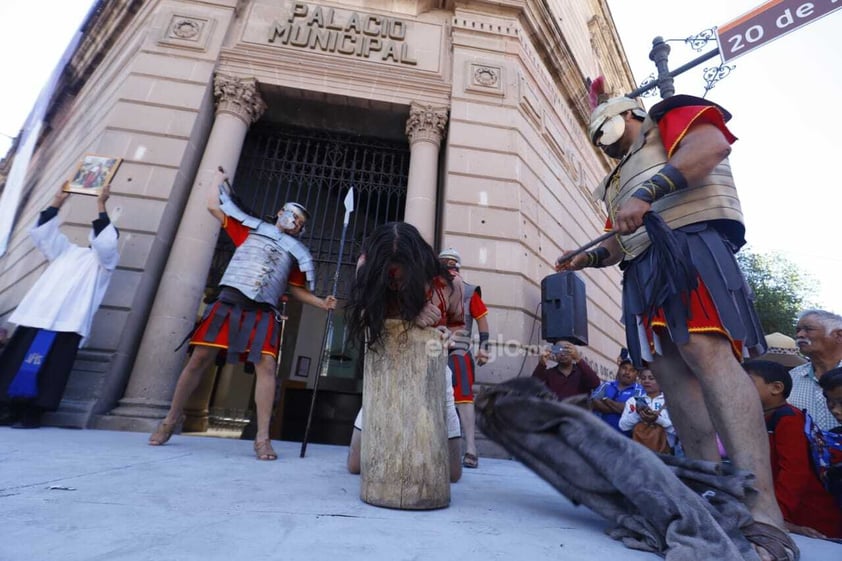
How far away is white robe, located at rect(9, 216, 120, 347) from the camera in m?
4.38

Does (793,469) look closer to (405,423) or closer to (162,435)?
(405,423)

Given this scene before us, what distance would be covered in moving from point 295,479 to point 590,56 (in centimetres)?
1397

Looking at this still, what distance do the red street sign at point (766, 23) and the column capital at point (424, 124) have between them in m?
3.86

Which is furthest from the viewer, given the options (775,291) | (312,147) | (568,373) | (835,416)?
(775,291)

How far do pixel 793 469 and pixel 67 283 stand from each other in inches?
263

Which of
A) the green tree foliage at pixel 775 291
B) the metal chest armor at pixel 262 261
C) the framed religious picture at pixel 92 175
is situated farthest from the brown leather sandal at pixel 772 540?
the green tree foliage at pixel 775 291

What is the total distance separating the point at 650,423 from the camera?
13.1 ft

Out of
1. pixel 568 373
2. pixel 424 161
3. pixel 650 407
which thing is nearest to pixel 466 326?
pixel 568 373

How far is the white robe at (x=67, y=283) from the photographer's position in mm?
4375

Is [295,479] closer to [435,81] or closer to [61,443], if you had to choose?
[61,443]

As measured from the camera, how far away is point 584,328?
19.4 feet

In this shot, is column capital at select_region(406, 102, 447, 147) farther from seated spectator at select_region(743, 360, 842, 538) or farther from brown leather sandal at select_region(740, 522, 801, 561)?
brown leather sandal at select_region(740, 522, 801, 561)

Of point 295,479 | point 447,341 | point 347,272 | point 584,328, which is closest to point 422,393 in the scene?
point 447,341

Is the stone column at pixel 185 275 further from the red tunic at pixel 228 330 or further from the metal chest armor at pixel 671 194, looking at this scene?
the metal chest armor at pixel 671 194
